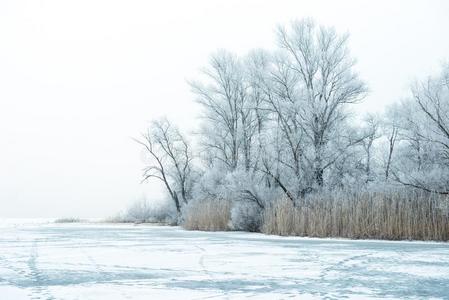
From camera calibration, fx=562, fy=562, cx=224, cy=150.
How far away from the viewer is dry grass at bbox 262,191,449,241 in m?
15.1

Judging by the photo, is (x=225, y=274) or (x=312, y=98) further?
(x=312, y=98)

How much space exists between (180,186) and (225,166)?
23.9 ft

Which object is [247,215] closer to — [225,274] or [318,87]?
[318,87]

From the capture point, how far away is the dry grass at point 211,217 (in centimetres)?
2353

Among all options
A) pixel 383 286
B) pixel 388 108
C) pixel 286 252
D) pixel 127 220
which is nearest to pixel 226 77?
pixel 388 108

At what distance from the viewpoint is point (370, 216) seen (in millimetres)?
16203

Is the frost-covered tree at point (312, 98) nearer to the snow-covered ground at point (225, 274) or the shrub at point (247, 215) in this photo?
the shrub at point (247, 215)

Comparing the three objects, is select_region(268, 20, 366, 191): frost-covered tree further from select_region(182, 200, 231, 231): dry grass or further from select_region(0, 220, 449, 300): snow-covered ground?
select_region(0, 220, 449, 300): snow-covered ground

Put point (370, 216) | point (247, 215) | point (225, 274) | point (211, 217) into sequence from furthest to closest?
point (211, 217) → point (247, 215) → point (370, 216) → point (225, 274)

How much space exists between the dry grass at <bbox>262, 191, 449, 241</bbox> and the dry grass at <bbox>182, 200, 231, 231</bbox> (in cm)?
473

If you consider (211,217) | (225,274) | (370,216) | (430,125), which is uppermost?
(430,125)

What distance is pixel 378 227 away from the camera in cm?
1585

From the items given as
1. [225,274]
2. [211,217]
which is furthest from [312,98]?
[225,274]

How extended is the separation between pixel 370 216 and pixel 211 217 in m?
9.15
